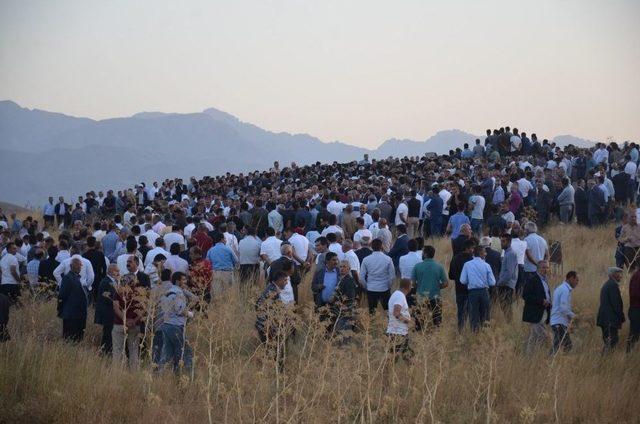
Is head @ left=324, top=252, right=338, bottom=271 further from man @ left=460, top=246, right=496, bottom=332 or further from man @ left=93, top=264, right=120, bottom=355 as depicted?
man @ left=93, top=264, right=120, bottom=355

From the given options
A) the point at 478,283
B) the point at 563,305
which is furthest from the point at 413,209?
the point at 563,305

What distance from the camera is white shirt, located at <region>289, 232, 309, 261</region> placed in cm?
1705

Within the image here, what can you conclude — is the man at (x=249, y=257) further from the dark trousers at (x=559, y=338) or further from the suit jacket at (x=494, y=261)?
the dark trousers at (x=559, y=338)

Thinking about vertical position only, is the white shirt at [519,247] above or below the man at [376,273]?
above

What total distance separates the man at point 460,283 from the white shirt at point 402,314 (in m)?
2.62

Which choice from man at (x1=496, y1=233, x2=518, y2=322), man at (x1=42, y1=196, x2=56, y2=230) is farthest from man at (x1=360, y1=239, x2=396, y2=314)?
man at (x1=42, y1=196, x2=56, y2=230)

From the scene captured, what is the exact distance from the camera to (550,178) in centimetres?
2434

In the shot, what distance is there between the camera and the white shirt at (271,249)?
17.0m

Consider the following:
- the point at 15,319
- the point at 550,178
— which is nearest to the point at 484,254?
the point at 15,319

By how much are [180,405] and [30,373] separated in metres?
2.30

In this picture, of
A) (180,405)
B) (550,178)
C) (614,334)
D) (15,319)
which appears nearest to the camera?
(180,405)

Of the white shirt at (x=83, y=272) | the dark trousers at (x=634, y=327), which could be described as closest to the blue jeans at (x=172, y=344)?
the white shirt at (x=83, y=272)

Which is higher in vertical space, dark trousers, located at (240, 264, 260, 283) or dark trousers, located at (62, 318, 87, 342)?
dark trousers, located at (240, 264, 260, 283)

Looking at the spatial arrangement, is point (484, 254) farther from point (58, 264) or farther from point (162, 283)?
point (58, 264)
